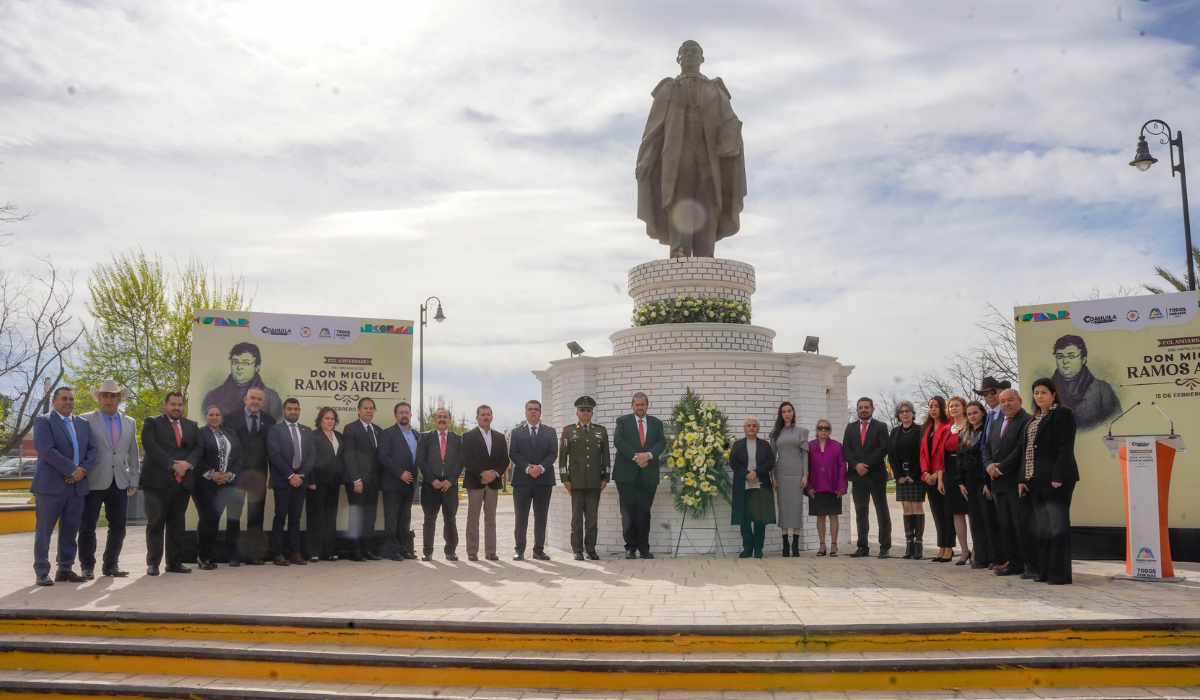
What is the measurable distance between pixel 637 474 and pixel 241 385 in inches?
181

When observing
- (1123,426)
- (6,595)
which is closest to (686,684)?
(6,595)

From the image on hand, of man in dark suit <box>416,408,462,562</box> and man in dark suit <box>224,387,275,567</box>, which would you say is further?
man in dark suit <box>416,408,462,562</box>

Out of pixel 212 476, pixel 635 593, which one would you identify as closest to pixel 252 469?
pixel 212 476

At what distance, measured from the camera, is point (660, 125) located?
13016 mm

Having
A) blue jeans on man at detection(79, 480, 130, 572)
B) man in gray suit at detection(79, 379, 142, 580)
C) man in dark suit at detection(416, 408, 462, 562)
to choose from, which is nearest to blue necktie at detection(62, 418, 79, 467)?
man in gray suit at detection(79, 379, 142, 580)

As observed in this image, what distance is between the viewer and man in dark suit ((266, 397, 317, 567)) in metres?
8.89

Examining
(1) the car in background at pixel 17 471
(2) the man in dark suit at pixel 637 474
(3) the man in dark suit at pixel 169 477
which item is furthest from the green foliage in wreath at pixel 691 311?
(1) the car in background at pixel 17 471

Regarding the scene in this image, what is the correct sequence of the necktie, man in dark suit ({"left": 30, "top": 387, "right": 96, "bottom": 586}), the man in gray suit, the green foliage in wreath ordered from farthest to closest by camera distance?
the green foliage in wreath → the necktie → the man in gray suit → man in dark suit ({"left": 30, "top": 387, "right": 96, "bottom": 586})

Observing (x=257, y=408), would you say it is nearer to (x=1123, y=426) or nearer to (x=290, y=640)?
(x=290, y=640)

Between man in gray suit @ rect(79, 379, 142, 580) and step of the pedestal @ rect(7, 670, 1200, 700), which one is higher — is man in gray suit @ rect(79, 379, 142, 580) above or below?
above

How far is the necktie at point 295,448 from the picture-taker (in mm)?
9008

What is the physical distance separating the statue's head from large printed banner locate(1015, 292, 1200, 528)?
623cm

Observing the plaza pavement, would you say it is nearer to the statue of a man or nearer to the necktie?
the necktie

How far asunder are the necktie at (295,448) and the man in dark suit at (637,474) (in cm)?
346
